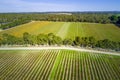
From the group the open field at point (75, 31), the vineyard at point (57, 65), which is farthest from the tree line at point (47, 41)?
the open field at point (75, 31)

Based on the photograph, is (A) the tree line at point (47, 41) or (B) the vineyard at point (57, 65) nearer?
(B) the vineyard at point (57, 65)

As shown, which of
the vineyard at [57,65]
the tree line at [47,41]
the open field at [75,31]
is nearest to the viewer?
the vineyard at [57,65]

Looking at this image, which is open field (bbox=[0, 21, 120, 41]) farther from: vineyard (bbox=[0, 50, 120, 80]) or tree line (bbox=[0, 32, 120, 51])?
vineyard (bbox=[0, 50, 120, 80])

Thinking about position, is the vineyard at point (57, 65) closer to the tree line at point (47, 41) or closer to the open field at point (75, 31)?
the tree line at point (47, 41)

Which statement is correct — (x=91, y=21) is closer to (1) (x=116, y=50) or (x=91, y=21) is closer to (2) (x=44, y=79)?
(1) (x=116, y=50)

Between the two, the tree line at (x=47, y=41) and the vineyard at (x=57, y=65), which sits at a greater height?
the tree line at (x=47, y=41)

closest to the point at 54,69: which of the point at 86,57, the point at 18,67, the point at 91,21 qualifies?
the point at 18,67

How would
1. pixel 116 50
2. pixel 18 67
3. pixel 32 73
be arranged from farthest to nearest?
pixel 116 50, pixel 18 67, pixel 32 73

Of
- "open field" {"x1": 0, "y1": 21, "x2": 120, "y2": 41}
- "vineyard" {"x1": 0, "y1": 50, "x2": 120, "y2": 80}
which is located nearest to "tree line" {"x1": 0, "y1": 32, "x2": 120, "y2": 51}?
"vineyard" {"x1": 0, "y1": 50, "x2": 120, "y2": 80}

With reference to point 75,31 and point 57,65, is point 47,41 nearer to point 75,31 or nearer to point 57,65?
point 57,65
